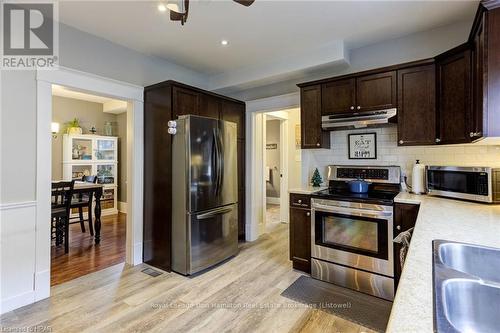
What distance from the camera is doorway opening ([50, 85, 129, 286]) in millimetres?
3741

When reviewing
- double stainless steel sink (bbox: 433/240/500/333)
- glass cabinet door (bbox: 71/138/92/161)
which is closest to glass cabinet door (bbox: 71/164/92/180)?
glass cabinet door (bbox: 71/138/92/161)

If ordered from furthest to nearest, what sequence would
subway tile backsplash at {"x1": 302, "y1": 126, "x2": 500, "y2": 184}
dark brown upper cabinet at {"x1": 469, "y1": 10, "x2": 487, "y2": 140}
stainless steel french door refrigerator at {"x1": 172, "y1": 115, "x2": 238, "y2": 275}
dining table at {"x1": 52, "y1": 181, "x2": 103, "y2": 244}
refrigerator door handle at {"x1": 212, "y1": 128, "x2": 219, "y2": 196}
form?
dining table at {"x1": 52, "y1": 181, "x2": 103, "y2": 244}, refrigerator door handle at {"x1": 212, "y1": 128, "x2": 219, "y2": 196}, stainless steel french door refrigerator at {"x1": 172, "y1": 115, "x2": 238, "y2": 275}, subway tile backsplash at {"x1": 302, "y1": 126, "x2": 500, "y2": 184}, dark brown upper cabinet at {"x1": 469, "y1": 10, "x2": 487, "y2": 140}

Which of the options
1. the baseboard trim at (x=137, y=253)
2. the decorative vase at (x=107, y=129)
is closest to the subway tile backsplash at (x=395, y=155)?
the baseboard trim at (x=137, y=253)

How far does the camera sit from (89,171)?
578cm

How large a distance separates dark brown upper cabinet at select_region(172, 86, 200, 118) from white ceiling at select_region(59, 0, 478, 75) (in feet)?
1.83

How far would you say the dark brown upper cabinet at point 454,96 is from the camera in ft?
7.15

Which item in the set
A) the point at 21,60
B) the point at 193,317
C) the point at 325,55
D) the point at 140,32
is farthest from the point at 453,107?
the point at 21,60

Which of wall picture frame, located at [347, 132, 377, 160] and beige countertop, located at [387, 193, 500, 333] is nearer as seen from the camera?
beige countertop, located at [387, 193, 500, 333]

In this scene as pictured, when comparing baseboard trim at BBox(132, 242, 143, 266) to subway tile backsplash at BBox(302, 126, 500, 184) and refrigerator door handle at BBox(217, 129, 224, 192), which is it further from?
subway tile backsplash at BBox(302, 126, 500, 184)

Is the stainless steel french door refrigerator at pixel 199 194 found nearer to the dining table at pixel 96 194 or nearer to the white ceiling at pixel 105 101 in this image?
the dining table at pixel 96 194

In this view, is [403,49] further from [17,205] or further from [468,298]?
[17,205]

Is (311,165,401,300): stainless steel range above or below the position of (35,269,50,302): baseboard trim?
above

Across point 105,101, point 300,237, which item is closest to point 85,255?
point 300,237

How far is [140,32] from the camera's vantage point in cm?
274
